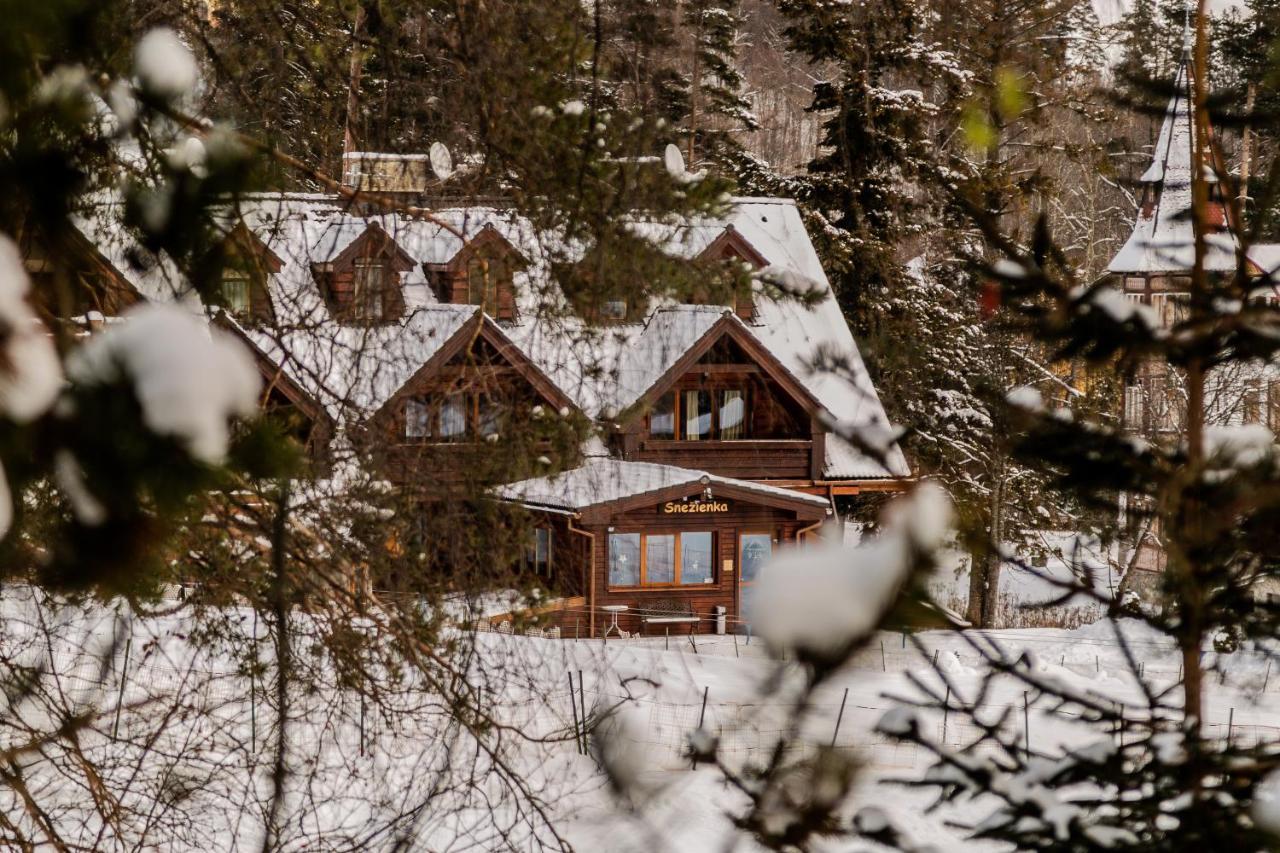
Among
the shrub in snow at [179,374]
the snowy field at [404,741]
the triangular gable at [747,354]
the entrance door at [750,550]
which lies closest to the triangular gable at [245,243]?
the shrub in snow at [179,374]

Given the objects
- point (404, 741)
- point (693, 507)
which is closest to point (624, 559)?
point (693, 507)

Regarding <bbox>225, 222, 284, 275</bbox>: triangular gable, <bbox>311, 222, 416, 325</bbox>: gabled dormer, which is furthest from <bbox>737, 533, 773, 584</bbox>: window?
<bbox>225, 222, 284, 275</bbox>: triangular gable

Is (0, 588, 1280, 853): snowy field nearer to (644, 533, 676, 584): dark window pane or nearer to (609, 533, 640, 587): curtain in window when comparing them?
(609, 533, 640, 587): curtain in window

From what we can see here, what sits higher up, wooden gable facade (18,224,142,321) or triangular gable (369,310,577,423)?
wooden gable facade (18,224,142,321)

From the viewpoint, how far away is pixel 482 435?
5.98 meters

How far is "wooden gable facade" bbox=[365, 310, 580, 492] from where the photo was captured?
5492 mm

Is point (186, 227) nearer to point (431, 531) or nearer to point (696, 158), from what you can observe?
point (431, 531)

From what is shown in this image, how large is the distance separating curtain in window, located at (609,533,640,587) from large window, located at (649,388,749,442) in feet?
5.15

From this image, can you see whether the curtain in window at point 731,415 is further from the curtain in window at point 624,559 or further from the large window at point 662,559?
the curtain in window at point 624,559

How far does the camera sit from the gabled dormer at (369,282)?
18.1 feet

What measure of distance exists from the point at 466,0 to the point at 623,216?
3.92ft

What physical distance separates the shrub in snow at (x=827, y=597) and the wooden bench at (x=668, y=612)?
16732mm

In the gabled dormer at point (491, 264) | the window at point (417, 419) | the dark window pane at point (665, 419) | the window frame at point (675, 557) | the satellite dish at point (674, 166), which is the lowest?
the window frame at point (675, 557)

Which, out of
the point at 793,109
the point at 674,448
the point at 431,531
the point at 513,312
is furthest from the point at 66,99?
the point at 793,109
